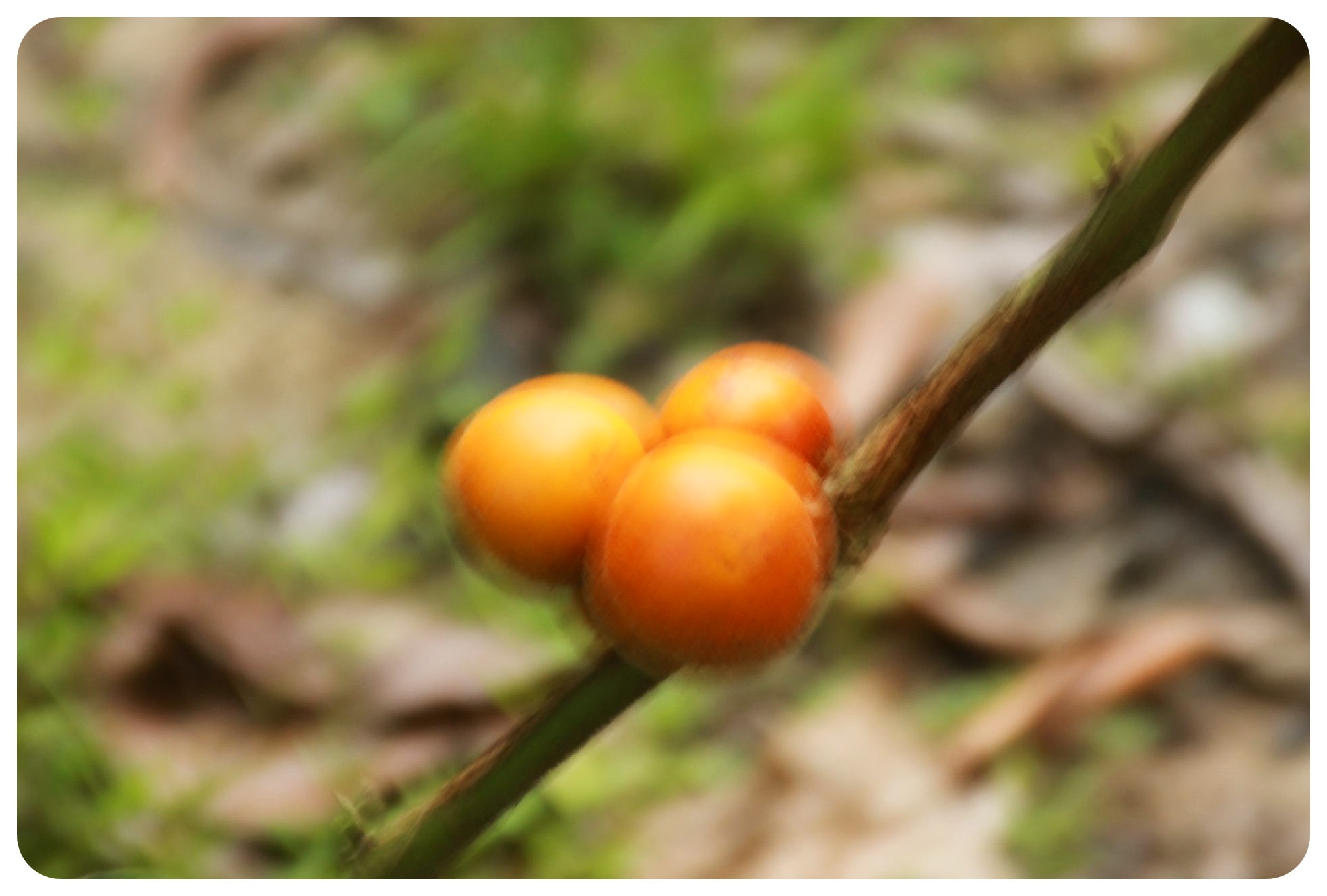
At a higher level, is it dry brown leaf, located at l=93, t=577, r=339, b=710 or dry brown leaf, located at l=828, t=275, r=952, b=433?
dry brown leaf, located at l=93, t=577, r=339, b=710

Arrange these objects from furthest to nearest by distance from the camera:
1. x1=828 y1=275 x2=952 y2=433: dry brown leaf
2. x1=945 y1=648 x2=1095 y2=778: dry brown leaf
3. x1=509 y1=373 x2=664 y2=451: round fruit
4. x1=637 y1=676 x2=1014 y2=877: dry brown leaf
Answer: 1. x1=828 y1=275 x2=952 y2=433: dry brown leaf
2. x1=945 y1=648 x2=1095 y2=778: dry brown leaf
3. x1=637 y1=676 x2=1014 y2=877: dry brown leaf
4. x1=509 y1=373 x2=664 y2=451: round fruit

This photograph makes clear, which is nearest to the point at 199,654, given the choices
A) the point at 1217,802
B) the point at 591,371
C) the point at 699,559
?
the point at 591,371

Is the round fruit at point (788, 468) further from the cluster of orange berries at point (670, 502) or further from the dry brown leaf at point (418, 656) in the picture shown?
the dry brown leaf at point (418, 656)

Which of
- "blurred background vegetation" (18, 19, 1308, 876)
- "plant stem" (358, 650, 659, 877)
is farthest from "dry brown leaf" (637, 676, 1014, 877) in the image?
"plant stem" (358, 650, 659, 877)

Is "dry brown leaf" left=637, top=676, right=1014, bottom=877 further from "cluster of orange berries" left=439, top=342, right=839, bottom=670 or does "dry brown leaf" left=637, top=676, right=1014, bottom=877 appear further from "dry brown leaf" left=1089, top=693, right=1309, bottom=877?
"cluster of orange berries" left=439, top=342, right=839, bottom=670

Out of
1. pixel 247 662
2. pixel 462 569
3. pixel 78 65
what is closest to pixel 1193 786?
pixel 462 569

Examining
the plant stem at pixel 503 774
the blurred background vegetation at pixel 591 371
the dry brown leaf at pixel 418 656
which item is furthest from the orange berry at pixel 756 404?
the dry brown leaf at pixel 418 656
